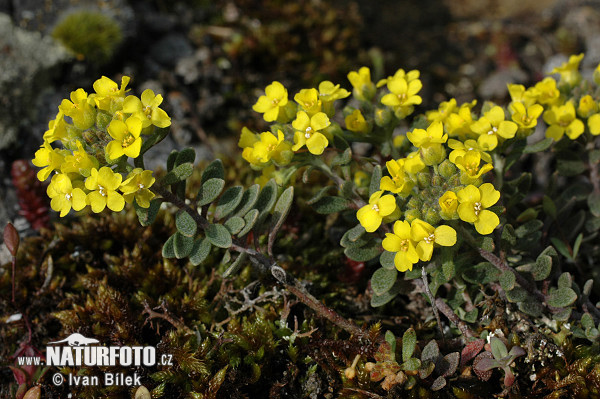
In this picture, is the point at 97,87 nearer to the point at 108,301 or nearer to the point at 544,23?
the point at 108,301

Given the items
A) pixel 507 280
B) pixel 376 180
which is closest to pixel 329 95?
pixel 376 180

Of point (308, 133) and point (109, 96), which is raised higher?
point (109, 96)

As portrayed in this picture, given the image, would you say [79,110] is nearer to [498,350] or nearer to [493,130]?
[493,130]

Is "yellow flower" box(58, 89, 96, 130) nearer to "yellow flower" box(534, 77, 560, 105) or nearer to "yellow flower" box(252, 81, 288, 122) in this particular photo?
"yellow flower" box(252, 81, 288, 122)

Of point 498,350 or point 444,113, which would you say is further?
point 444,113

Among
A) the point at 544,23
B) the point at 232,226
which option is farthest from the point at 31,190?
the point at 544,23

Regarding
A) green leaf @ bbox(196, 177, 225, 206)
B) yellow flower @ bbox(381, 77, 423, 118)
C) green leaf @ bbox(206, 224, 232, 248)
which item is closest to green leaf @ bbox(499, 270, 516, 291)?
yellow flower @ bbox(381, 77, 423, 118)
